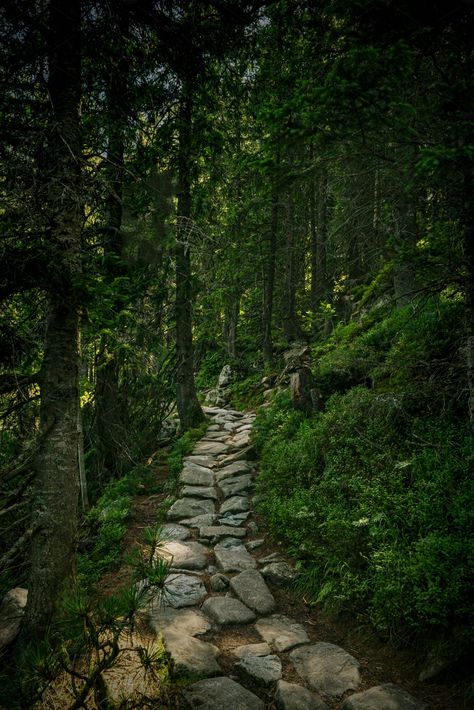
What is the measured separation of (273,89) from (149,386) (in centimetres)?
651

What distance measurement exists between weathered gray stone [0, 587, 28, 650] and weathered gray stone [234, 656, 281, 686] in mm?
2120

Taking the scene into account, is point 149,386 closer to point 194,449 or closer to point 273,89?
point 194,449

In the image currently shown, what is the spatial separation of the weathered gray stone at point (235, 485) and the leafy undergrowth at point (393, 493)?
0.45 metres

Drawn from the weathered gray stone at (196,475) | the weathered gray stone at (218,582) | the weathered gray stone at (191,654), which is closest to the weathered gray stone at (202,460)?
the weathered gray stone at (196,475)

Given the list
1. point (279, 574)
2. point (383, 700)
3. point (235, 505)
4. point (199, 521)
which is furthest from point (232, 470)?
point (383, 700)

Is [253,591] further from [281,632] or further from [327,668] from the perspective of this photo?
[327,668]

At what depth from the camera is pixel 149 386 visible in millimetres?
9414

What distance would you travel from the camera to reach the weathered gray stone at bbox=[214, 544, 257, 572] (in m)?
5.35

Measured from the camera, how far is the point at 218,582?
196 inches

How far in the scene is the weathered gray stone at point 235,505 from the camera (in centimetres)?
699

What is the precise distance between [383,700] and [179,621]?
2070 mm

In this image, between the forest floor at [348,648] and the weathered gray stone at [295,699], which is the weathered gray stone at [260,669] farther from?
the weathered gray stone at [295,699]

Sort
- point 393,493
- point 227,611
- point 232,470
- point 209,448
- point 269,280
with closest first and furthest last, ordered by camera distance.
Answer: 1. point 227,611
2. point 393,493
3. point 232,470
4. point 209,448
5. point 269,280

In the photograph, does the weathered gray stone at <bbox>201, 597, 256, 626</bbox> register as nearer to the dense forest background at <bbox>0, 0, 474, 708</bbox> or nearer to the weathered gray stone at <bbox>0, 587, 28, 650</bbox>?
the dense forest background at <bbox>0, 0, 474, 708</bbox>
